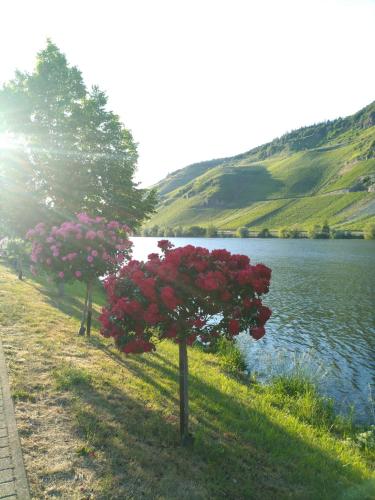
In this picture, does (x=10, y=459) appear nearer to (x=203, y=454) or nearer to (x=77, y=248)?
(x=203, y=454)

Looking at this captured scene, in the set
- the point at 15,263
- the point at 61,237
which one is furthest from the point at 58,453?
the point at 15,263

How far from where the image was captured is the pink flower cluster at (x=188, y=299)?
6.42 m

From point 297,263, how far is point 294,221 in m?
133

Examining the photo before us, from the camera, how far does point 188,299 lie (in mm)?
6637

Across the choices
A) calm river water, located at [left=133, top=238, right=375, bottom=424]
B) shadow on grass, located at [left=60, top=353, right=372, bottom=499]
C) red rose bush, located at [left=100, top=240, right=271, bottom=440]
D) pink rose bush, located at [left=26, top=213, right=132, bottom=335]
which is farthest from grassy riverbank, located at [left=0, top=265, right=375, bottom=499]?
calm river water, located at [left=133, top=238, right=375, bottom=424]

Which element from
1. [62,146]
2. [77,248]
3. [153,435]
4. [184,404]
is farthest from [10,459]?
[62,146]

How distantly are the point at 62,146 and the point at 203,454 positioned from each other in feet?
69.1

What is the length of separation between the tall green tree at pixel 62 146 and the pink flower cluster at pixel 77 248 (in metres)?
10.6

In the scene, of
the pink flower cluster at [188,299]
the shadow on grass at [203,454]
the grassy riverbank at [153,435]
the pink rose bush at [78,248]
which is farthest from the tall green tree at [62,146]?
the pink flower cluster at [188,299]

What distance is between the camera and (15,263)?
1259 inches

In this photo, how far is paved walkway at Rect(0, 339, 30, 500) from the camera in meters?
4.98

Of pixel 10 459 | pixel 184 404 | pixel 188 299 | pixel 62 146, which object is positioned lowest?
pixel 10 459

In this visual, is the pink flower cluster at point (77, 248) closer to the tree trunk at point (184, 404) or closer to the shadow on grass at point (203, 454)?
the shadow on grass at point (203, 454)

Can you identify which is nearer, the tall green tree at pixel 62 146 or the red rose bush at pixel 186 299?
the red rose bush at pixel 186 299
